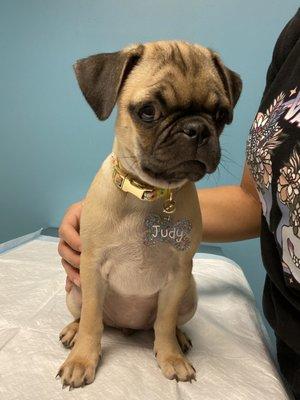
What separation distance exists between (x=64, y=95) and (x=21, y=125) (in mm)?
266

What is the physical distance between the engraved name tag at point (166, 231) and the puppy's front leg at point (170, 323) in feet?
0.24

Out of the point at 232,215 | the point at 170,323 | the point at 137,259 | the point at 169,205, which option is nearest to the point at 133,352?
the point at 170,323

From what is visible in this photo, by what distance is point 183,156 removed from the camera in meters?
0.74

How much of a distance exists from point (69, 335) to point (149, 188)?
39cm

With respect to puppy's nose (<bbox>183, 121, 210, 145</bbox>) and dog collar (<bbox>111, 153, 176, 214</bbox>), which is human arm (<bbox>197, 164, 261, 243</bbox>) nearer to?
dog collar (<bbox>111, 153, 176, 214</bbox>)

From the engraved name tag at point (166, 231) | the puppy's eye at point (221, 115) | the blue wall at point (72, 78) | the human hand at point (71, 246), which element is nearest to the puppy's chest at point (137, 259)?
the engraved name tag at point (166, 231)

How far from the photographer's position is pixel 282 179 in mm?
740

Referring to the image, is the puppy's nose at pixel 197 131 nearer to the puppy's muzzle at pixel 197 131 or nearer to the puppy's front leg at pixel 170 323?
the puppy's muzzle at pixel 197 131

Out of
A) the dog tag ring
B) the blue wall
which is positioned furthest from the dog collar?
the blue wall

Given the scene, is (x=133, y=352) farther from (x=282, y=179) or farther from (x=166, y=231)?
(x=282, y=179)

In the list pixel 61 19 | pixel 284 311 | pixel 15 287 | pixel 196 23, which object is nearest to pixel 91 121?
pixel 61 19

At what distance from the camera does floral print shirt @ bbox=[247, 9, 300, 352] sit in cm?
73

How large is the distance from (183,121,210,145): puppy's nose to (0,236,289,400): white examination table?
1.56 ft

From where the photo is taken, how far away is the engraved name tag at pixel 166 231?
0.83 meters
